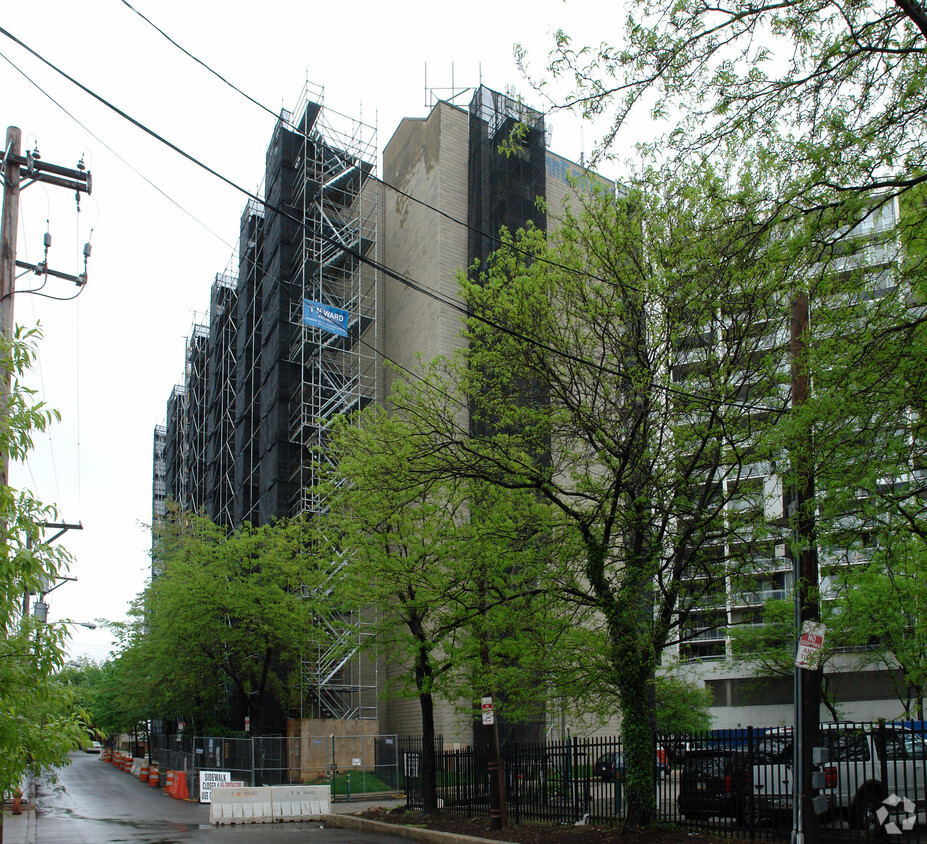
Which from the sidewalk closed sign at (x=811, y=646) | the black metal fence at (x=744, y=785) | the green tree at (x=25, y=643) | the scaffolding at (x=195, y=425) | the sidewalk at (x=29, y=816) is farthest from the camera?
the scaffolding at (x=195, y=425)

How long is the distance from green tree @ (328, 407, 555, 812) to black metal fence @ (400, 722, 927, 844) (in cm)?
144

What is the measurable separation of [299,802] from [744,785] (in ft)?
46.4

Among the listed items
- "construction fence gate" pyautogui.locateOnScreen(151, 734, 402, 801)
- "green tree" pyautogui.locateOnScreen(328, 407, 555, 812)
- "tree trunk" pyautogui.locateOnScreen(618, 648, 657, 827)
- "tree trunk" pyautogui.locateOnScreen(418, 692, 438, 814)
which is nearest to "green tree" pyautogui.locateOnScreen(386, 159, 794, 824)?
"tree trunk" pyautogui.locateOnScreen(618, 648, 657, 827)

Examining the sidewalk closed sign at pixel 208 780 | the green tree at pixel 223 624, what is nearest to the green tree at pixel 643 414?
the green tree at pixel 223 624

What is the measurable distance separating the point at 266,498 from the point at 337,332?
1199 centimetres

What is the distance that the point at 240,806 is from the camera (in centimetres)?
2378

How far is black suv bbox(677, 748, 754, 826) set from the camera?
15008 mm

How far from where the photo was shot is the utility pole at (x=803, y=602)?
11.6 meters

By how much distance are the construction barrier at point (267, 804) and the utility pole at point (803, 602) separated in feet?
52.5

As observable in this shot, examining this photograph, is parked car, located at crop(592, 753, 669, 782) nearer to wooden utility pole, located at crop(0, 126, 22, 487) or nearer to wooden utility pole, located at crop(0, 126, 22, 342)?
wooden utility pole, located at crop(0, 126, 22, 487)

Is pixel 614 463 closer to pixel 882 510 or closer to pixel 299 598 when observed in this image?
pixel 882 510

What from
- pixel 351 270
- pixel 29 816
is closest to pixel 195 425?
pixel 351 270

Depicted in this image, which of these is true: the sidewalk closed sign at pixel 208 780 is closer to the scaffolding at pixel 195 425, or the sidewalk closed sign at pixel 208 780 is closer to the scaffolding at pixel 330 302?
the scaffolding at pixel 330 302

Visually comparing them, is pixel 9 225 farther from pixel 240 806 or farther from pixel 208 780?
pixel 208 780
